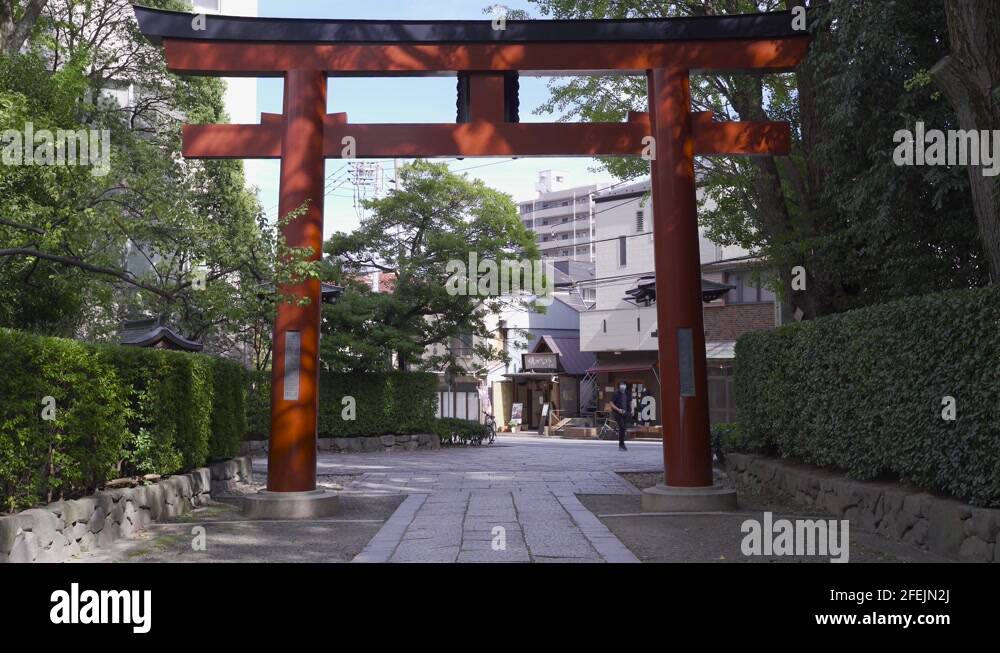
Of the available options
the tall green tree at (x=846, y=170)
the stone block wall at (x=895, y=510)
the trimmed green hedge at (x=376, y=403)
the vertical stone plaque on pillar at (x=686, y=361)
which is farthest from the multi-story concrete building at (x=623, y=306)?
the vertical stone plaque on pillar at (x=686, y=361)

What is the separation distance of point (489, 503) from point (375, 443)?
40.4 ft

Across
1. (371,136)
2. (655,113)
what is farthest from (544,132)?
(371,136)

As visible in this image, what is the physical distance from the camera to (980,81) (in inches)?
310

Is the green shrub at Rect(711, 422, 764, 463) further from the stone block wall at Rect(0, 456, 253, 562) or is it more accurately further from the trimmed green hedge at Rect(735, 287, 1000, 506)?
the stone block wall at Rect(0, 456, 253, 562)

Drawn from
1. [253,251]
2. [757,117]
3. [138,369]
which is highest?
[757,117]

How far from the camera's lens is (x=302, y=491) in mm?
10406

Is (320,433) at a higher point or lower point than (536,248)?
lower

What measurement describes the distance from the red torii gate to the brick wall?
2017cm

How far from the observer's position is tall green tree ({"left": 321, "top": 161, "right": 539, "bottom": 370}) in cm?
2216

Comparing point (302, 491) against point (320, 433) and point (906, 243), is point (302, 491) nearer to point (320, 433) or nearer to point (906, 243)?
point (906, 243)

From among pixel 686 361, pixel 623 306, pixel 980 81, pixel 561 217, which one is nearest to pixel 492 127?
pixel 686 361

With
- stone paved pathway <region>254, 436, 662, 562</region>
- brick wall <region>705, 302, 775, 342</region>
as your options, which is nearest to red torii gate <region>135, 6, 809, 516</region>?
stone paved pathway <region>254, 436, 662, 562</region>

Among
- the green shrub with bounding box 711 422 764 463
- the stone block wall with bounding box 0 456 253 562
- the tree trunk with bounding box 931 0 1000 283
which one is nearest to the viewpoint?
the stone block wall with bounding box 0 456 253 562

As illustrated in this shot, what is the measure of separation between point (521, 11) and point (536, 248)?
944 centimetres
